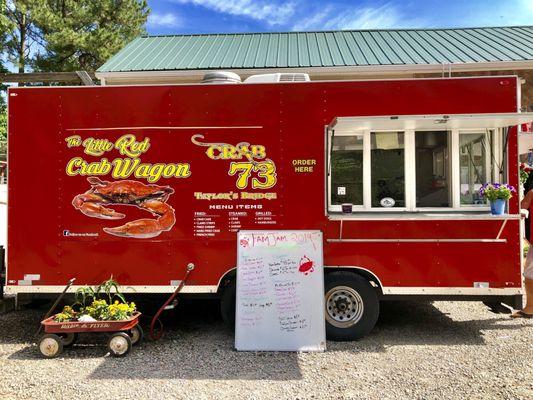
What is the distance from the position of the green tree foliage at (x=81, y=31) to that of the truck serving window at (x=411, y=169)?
58.2ft

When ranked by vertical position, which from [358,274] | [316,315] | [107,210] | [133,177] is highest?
[133,177]

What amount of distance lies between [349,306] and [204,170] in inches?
87.3

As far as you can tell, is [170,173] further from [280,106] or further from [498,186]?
[498,186]

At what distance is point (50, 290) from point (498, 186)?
16.3 ft

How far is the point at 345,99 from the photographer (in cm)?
495

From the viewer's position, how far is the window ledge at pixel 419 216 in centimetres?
469

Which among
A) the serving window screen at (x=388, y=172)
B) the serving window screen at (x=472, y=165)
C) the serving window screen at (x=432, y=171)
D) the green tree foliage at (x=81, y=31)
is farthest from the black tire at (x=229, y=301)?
the green tree foliage at (x=81, y=31)

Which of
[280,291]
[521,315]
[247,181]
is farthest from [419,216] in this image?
[521,315]

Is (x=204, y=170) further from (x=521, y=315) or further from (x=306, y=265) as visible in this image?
(x=521, y=315)

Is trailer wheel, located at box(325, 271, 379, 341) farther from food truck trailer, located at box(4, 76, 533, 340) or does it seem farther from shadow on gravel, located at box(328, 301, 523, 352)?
shadow on gravel, located at box(328, 301, 523, 352)

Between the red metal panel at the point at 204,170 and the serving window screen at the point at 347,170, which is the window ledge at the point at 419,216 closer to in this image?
the red metal panel at the point at 204,170

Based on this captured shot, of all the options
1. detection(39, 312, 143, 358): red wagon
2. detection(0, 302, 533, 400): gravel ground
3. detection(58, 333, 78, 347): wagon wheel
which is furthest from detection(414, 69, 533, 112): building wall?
detection(58, 333, 78, 347): wagon wheel

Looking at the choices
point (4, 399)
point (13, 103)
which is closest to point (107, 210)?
point (13, 103)

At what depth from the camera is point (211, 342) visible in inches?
199
